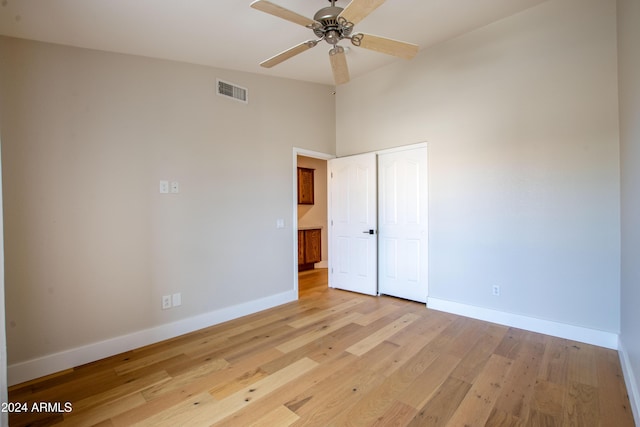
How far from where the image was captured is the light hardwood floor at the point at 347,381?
5.95ft

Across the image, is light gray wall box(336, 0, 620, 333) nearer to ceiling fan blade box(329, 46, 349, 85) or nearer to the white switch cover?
ceiling fan blade box(329, 46, 349, 85)

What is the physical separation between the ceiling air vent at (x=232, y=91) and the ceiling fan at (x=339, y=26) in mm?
1147

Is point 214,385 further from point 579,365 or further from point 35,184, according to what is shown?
point 579,365

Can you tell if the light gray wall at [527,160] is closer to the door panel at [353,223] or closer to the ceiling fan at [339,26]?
the door panel at [353,223]

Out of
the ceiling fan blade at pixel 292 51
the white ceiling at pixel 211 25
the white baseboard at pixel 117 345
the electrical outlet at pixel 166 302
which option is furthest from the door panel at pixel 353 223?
the electrical outlet at pixel 166 302

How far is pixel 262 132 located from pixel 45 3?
6.91 feet

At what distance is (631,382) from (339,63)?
119 inches

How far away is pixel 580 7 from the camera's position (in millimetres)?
2676

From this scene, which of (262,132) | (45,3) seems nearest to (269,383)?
(262,132)

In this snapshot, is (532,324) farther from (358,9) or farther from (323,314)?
(358,9)

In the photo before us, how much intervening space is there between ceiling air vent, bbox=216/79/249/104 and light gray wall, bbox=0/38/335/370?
0.07m

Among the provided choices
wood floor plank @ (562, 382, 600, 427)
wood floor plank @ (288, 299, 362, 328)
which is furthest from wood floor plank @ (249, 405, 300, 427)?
wood floor plank @ (562, 382, 600, 427)

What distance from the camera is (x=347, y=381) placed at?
2.16 m

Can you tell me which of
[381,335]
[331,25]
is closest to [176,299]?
[381,335]
